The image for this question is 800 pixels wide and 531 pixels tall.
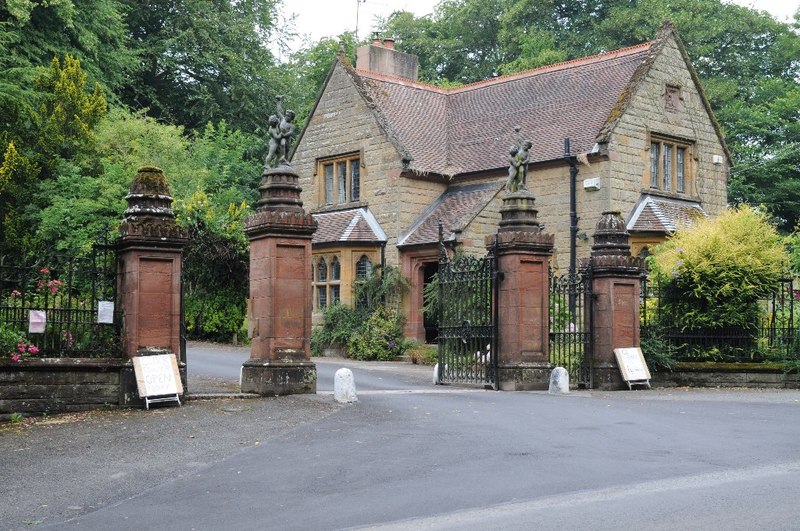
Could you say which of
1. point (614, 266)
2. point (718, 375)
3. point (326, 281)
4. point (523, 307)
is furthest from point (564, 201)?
point (523, 307)

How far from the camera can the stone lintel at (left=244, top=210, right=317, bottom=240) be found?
15172 millimetres

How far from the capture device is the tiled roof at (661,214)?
2784 cm

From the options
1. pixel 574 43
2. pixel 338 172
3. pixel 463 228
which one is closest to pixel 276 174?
pixel 463 228

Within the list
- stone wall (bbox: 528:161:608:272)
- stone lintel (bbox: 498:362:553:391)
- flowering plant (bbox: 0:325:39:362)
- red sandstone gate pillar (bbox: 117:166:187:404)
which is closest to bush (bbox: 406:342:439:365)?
stone wall (bbox: 528:161:608:272)

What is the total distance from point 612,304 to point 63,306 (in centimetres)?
948

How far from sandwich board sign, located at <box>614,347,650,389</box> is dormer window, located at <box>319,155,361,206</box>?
1465 cm

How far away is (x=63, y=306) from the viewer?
13484mm

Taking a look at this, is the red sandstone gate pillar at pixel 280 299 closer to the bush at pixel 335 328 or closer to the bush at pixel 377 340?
the bush at pixel 377 340

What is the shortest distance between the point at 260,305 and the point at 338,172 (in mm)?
17490

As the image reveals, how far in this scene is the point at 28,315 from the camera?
13109mm

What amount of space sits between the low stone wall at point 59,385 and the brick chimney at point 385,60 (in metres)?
23.1

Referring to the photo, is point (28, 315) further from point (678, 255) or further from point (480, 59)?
point (480, 59)

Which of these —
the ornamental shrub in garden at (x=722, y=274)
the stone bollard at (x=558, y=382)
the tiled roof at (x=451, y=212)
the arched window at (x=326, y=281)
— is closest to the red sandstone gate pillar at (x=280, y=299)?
the stone bollard at (x=558, y=382)

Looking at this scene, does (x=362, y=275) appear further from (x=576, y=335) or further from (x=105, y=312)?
(x=105, y=312)
